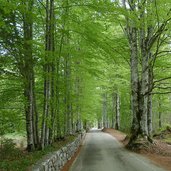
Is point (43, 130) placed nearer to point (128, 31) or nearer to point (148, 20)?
point (148, 20)

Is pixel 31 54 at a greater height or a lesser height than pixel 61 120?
greater

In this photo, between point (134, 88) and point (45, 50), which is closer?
point (45, 50)

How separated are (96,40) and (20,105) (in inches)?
199

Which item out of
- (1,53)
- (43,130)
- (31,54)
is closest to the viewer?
(1,53)

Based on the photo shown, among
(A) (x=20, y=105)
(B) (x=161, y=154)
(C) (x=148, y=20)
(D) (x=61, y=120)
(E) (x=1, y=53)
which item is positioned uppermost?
(C) (x=148, y=20)

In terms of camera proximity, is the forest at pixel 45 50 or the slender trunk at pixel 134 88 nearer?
the forest at pixel 45 50

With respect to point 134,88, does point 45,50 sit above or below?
above

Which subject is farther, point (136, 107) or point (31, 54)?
point (136, 107)

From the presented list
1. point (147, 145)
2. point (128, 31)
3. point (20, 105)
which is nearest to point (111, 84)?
point (128, 31)

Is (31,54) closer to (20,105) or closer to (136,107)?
(20,105)

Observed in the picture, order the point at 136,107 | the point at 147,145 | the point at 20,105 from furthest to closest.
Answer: the point at 136,107 → the point at 147,145 → the point at 20,105

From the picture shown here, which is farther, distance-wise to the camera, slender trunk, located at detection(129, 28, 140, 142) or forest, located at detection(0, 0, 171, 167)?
slender trunk, located at detection(129, 28, 140, 142)

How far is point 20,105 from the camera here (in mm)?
14484

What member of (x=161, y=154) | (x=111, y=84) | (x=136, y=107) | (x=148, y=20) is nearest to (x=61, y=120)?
(x=136, y=107)
